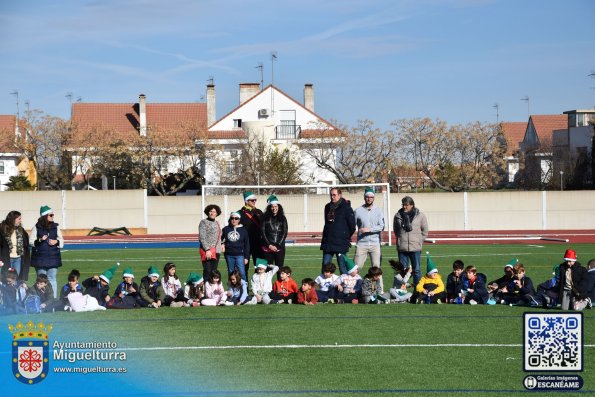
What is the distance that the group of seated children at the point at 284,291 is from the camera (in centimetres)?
1404

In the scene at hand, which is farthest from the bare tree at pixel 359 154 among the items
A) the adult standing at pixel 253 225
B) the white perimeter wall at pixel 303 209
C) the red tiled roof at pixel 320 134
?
the adult standing at pixel 253 225

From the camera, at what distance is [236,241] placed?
15.6 metres

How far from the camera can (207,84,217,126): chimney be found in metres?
66.7

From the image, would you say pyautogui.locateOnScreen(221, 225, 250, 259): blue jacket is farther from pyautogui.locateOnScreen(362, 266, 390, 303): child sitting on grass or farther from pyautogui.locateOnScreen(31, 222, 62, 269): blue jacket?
pyautogui.locateOnScreen(31, 222, 62, 269): blue jacket

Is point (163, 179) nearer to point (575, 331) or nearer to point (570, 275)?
point (570, 275)

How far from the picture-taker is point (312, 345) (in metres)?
11.0

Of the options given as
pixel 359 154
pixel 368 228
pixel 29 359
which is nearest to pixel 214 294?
pixel 368 228

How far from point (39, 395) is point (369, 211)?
8.31 meters

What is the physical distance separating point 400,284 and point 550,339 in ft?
26.0

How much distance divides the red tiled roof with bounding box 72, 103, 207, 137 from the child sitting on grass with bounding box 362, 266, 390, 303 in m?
52.4

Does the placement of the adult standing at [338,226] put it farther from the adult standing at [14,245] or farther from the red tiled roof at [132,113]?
the red tiled roof at [132,113]

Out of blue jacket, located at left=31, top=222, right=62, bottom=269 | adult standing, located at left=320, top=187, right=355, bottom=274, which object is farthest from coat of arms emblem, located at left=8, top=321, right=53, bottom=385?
adult standing, located at left=320, top=187, right=355, bottom=274

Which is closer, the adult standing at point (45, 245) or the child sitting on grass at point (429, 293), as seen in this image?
the adult standing at point (45, 245)

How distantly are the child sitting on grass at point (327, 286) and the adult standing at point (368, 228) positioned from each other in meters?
0.59
